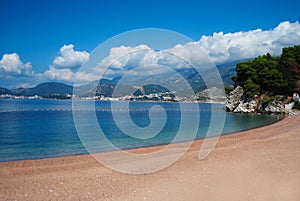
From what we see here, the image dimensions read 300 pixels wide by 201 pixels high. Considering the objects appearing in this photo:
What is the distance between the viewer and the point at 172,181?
9.23 metres

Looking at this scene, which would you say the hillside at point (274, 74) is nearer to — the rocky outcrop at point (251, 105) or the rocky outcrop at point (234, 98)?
the rocky outcrop at point (234, 98)

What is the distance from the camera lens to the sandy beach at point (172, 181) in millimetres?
7852

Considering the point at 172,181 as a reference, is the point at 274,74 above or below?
above

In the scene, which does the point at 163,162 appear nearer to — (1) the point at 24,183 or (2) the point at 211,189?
(2) the point at 211,189

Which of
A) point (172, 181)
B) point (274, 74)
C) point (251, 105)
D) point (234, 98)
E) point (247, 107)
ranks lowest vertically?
point (172, 181)

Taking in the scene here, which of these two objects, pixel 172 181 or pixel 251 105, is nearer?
pixel 172 181

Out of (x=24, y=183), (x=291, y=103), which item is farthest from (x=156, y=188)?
(x=291, y=103)

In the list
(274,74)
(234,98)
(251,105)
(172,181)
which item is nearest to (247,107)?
(251,105)

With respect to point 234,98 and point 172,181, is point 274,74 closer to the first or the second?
point 234,98

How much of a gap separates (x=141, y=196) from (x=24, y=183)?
169 inches

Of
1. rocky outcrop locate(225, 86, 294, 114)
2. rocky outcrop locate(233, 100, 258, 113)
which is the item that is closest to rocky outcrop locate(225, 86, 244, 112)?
rocky outcrop locate(225, 86, 294, 114)

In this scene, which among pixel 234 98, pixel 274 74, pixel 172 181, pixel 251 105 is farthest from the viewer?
pixel 234 98

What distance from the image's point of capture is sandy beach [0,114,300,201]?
7.85 m

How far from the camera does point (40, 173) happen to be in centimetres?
1099
